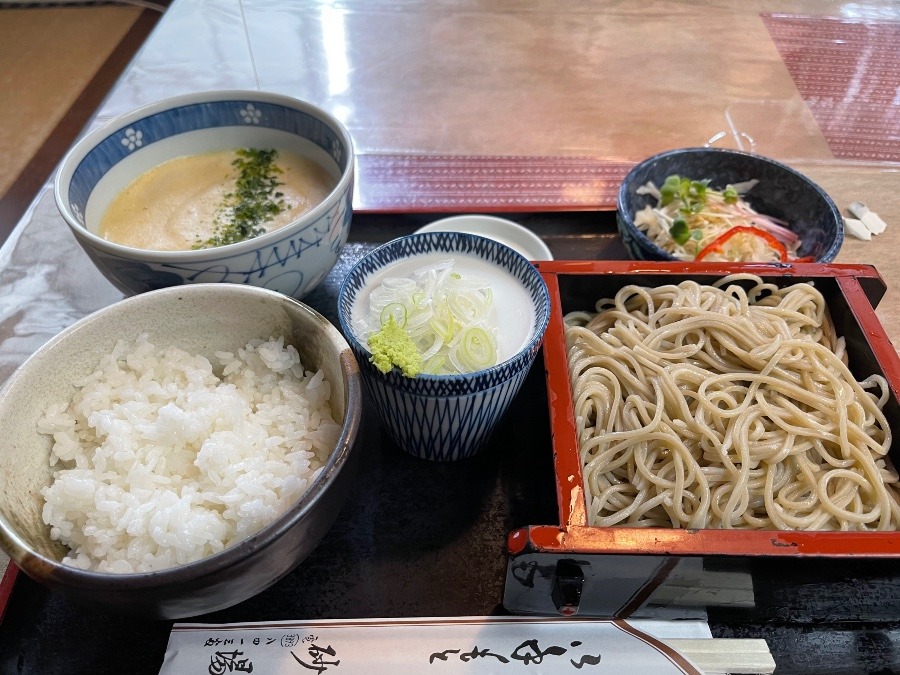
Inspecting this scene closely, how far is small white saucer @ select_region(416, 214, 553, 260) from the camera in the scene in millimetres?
1833

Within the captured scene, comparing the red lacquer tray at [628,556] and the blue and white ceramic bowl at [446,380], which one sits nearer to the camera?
the red lacquer tray at [628,556]

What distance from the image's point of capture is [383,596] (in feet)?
3.75

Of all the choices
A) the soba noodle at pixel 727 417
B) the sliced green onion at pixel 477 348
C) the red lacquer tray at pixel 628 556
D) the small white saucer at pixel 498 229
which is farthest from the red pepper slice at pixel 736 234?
the sliced green onion at pixel 477 348

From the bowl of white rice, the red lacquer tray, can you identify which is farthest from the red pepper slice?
the bowl of white rice

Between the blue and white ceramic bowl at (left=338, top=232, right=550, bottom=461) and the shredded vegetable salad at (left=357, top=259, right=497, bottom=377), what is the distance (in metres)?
0.04

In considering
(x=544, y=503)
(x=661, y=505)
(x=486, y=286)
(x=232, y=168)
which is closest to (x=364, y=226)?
(x=232, y=168)

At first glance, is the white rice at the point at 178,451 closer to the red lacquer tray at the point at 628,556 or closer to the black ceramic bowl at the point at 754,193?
the red lacquer tray at the point at 628,556

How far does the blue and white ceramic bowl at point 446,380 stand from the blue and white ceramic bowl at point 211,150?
172mm

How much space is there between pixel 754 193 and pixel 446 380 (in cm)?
143

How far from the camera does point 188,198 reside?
157cm

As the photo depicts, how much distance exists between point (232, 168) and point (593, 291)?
3.33 feet

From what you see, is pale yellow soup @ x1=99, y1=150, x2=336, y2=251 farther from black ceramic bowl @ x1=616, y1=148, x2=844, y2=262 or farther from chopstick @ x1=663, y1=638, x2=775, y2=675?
chopstick @ x1=663, y1=638, x2=775, y2=675

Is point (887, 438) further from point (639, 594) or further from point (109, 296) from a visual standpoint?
point (109, 296)

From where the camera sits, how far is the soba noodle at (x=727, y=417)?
3.97 ft
